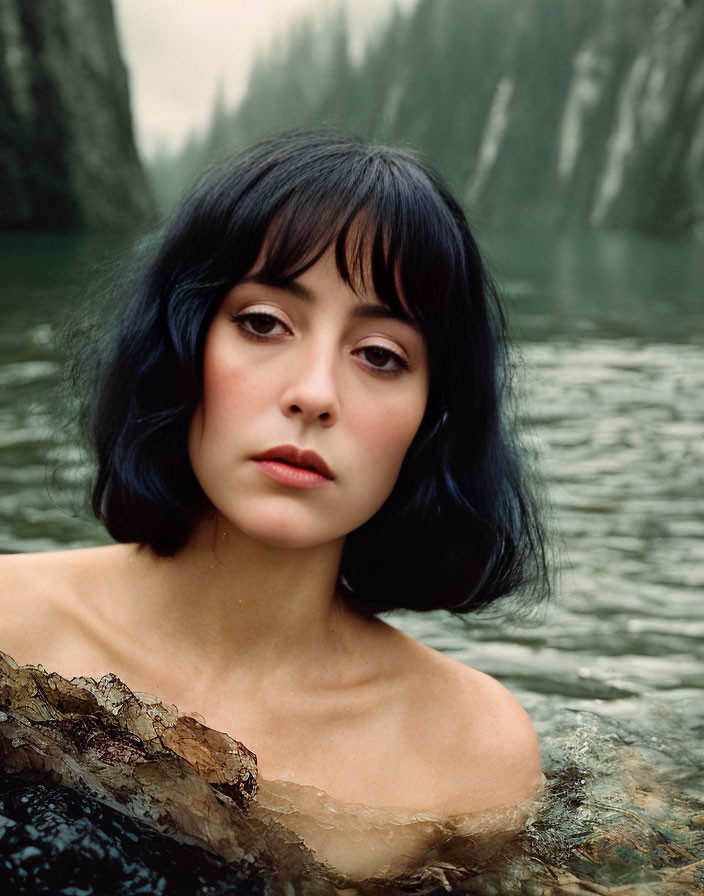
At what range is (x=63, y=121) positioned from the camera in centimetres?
2431

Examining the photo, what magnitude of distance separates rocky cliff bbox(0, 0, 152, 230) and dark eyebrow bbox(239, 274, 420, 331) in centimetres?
2213

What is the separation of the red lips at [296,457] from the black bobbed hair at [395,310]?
0.25 meters

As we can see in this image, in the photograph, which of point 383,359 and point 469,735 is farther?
point 469,735

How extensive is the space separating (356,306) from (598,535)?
144 inches

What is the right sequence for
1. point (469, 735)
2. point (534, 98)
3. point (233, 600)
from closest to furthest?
1. point (233, 600)
2. point (469, 735)
3. point (534, 98)

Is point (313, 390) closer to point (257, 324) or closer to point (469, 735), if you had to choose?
point (257, 324)

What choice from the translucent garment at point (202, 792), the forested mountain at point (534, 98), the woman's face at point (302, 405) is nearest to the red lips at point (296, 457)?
the woman's face at point (302, 405)

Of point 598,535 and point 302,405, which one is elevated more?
point 302,405

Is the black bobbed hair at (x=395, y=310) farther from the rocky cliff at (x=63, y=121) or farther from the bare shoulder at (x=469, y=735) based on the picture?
the rocky cliff at (x=63, y=121)

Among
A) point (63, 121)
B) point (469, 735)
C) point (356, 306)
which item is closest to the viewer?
point (356, 306)

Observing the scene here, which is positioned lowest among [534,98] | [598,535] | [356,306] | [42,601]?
[534,98]

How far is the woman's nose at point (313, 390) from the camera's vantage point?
2.04 meters

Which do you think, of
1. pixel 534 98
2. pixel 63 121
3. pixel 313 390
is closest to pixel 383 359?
pixel 313 390

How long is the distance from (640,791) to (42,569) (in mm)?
1760
